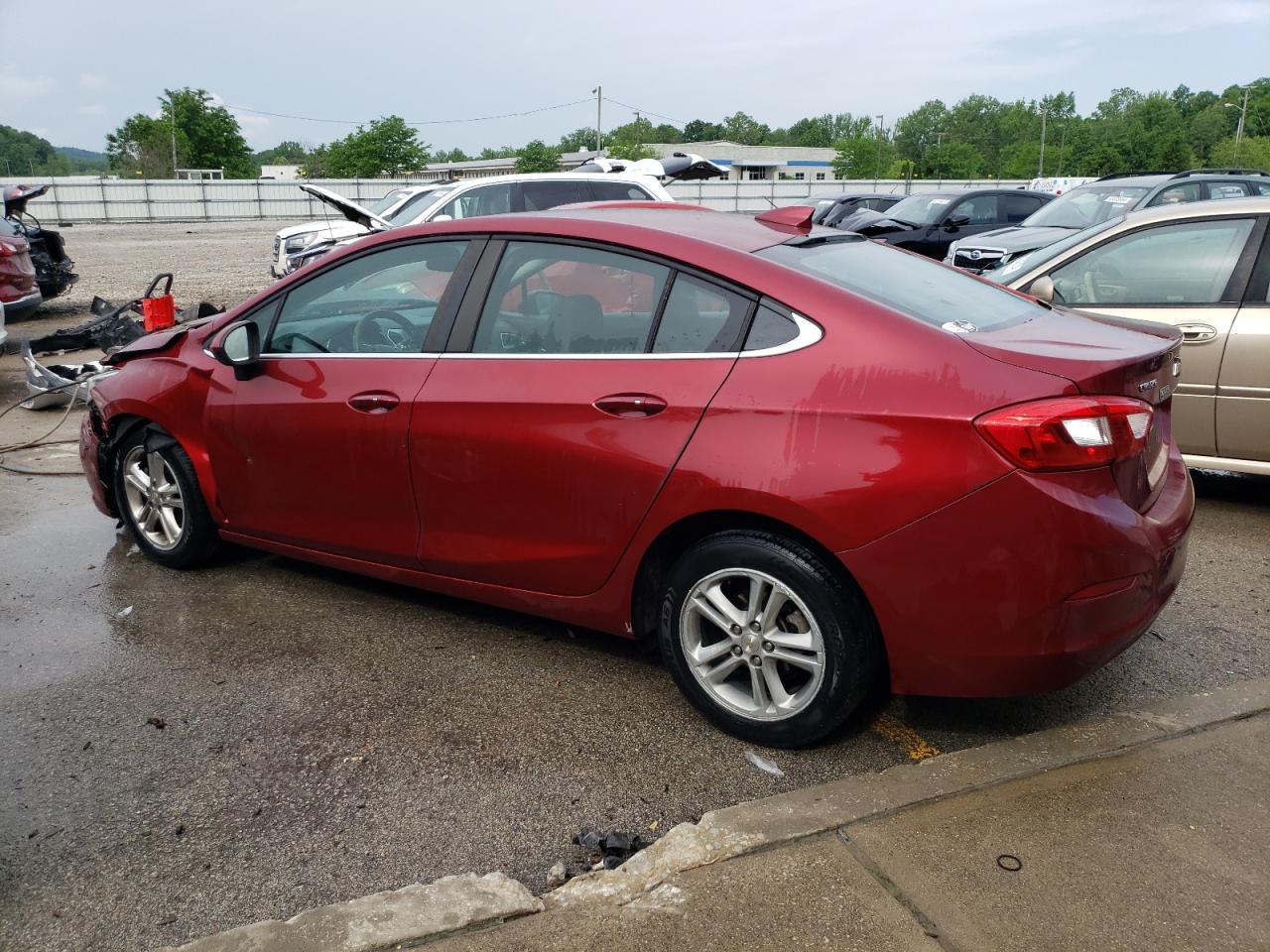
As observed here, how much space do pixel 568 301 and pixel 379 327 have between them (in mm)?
929

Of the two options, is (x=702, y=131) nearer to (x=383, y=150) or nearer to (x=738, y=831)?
(x=383, y=150)

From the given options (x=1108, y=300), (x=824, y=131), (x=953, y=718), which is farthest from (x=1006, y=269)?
(x=824, y=131)

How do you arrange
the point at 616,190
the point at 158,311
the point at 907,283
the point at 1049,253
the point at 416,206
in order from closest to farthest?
the point at 907,283 < the point at 1049,253 < the point at 158,311 < the point at 616,190 < the point at 416,206

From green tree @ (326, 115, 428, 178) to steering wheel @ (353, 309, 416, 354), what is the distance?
9253 centimetres

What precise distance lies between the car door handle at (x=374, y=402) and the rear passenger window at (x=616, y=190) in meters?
7.63

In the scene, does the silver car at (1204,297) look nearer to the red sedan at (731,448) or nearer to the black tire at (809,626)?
the red sedan at (731,448)

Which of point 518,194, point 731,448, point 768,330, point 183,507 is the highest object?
point 518,194

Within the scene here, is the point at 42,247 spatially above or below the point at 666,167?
below

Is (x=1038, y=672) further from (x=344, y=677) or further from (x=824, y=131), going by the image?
(x=824, y=131)

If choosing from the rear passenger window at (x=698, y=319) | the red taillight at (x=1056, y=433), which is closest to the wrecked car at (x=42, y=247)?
the rear passenger window at (x=698, y=319)

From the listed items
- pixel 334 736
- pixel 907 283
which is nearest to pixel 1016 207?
pixel 907 283

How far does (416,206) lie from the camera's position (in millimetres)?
12227

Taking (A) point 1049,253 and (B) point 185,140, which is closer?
(A) point 1049,253

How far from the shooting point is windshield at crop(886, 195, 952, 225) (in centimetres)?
1966
